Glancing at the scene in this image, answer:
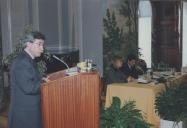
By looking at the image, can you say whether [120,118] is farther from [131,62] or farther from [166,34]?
[166,34]

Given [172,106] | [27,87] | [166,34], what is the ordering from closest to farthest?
[27,87]
[172,106]
[166,34]

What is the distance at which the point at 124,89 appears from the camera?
5523mm

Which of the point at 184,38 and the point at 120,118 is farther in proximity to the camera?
the point at 184,38

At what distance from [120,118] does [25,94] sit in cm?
157

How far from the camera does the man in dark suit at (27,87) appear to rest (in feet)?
10.5

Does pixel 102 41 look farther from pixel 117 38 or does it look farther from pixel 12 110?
pixel 12 110

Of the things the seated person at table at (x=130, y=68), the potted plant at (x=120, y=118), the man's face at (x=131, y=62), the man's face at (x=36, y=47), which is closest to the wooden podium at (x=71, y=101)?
the man's face at (x=36, y=47)

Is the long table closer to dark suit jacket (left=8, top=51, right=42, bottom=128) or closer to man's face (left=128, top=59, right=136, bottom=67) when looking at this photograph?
man's face (left=128, top=59, right=136, bottom=67)

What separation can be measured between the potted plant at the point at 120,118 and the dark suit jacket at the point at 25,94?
1.34m

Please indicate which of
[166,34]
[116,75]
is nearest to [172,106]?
[116,75]

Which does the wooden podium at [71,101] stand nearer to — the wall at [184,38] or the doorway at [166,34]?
the doorway at [166,34]

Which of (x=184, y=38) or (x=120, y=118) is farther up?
(x=184, y=38)

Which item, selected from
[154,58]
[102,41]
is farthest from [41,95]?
[154,58]

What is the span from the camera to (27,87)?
317cm
